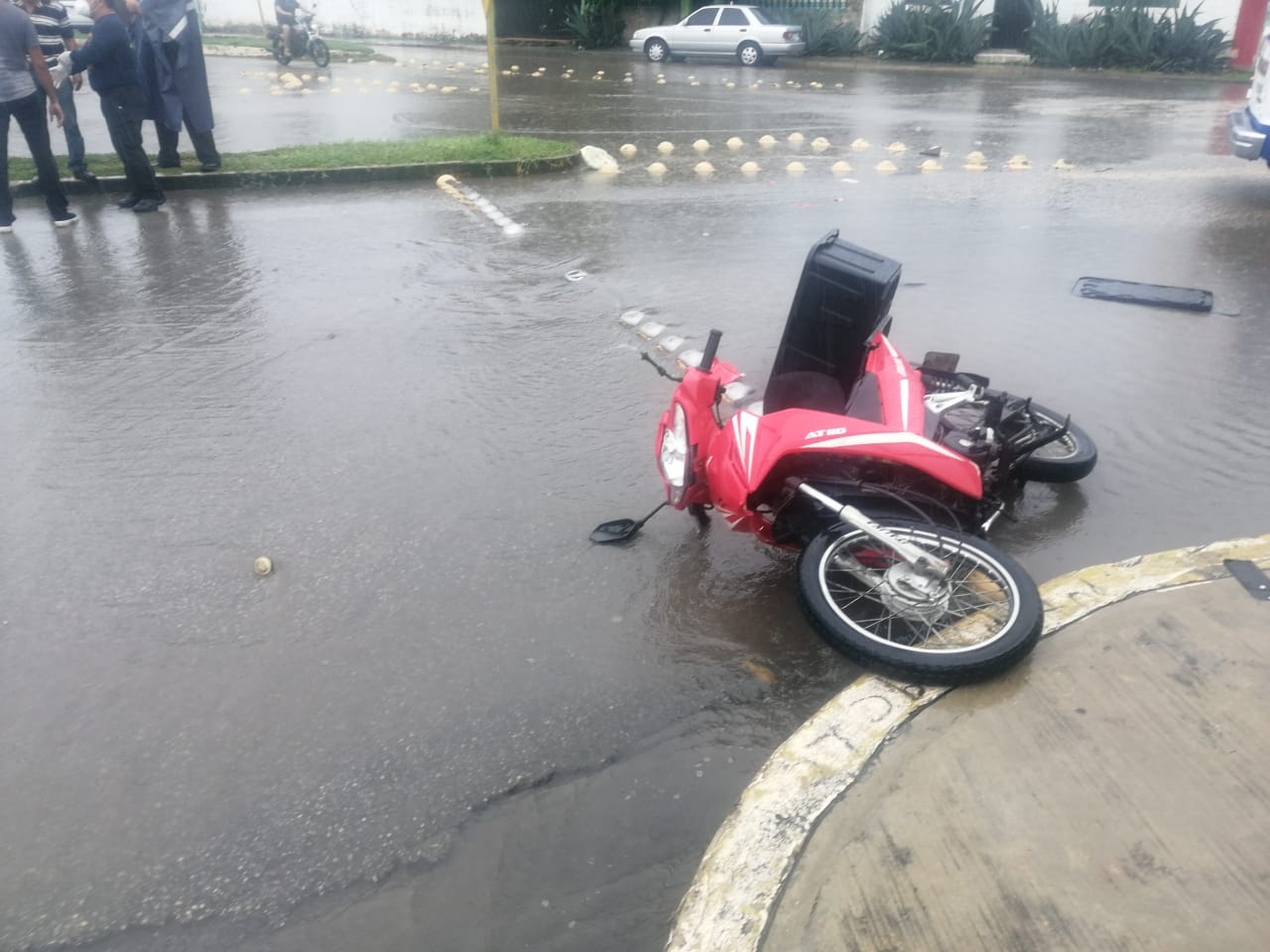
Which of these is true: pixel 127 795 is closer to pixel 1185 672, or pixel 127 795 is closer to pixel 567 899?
pixel 567 899

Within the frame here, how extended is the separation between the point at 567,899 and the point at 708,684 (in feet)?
3.22

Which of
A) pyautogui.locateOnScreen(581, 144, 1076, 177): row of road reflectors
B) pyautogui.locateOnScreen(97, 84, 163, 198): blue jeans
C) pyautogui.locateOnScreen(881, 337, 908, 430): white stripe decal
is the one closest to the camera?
pyautogui.locateOnScreen(881, 337, 908, 430): white stripe decal

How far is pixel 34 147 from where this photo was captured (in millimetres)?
9180

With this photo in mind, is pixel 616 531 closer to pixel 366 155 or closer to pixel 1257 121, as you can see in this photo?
pixel 1257 121

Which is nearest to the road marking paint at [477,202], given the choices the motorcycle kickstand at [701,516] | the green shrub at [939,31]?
the motorcycle kickstand at [701,516]

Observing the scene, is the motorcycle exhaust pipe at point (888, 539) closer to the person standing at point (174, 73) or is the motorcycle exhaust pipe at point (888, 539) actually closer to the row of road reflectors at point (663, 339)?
the row of road reflectors at point (663, 339)

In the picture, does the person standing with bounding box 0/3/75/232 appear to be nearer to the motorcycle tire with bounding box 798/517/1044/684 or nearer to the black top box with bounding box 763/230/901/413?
the black top box with bounding box 763/230/901/413

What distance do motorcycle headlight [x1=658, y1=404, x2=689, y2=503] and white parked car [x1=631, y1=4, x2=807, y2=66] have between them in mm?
25093

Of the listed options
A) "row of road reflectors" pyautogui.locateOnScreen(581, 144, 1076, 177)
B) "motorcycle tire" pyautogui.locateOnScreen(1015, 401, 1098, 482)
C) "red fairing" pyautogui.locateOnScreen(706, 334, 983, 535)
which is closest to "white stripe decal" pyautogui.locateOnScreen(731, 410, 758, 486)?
"red fairing" pyautogui.locateOnScreen(706, 334, 983, 535)

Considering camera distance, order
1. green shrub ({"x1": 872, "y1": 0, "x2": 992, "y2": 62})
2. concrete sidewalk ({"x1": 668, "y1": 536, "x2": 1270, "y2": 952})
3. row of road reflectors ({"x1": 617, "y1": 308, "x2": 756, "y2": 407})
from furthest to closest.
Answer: green shrub ({"x1": 872, "y1": 0, "x2": 992, "y2": 62})
row of road reflectors ({"x1": 617, "y1": 308, "x2": 756, "y2": 407})
concrete sidewalk ({"x1": 668, "y1": 536, "x2": 1270, "y2": 952})

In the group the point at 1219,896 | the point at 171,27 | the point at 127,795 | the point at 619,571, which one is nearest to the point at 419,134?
the point at 171,27

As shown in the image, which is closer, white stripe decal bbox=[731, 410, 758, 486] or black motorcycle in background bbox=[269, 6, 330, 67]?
white stripe decal bbox=[731, 410, 758, 486]

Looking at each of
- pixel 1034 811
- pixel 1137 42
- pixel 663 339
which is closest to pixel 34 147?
pixel 663 339

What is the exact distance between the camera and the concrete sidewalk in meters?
2.55
